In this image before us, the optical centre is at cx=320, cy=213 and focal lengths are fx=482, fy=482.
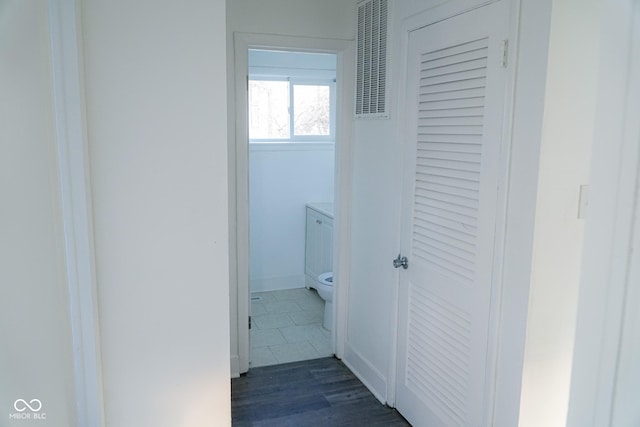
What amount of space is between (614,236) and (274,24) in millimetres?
2858

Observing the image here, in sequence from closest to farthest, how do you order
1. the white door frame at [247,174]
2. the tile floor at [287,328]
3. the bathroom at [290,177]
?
the white door frame at [247,174], the tile floor at [287,328], the bathroom at [290,177]

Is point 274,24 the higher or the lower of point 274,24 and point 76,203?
the higher

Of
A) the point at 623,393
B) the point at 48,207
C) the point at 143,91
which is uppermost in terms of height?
the point at 143,91

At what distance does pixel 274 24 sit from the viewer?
3.02 metres

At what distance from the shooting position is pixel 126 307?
143 cm

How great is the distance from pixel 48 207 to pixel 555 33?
5.28 feet

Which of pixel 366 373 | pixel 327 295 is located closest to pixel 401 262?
pixel 366 373

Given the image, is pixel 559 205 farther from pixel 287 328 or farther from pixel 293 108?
pixel 293 108

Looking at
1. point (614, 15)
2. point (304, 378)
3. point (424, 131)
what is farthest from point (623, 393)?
point (304, 378)

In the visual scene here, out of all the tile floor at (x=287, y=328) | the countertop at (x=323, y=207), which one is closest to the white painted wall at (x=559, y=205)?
the tile floor at (x=287, y=328)

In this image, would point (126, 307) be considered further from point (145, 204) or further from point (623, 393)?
point (623, 393)

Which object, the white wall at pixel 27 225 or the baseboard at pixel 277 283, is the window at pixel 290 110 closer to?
the baseboard at pixel 277 283

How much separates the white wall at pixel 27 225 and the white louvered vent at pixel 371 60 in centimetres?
223

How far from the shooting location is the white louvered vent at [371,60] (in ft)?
9.11
